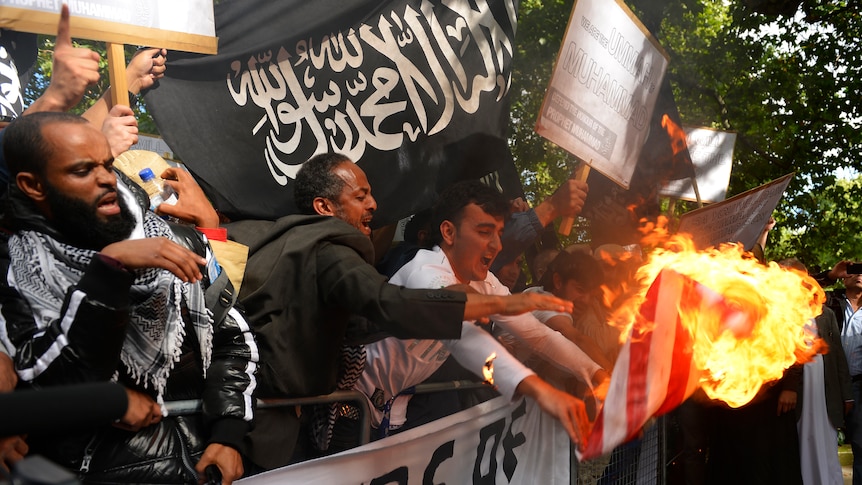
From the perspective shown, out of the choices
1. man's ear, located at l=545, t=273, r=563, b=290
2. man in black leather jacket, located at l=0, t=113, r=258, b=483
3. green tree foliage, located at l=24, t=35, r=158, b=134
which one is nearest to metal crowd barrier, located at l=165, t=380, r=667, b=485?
man in black leather jacket, located at l=0, t=113, r=258, b=483

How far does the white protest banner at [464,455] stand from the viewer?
294 centimetres

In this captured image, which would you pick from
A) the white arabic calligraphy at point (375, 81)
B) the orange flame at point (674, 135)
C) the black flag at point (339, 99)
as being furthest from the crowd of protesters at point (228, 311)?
the orange flame at point (674, 135)

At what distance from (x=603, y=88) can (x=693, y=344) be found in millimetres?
2489

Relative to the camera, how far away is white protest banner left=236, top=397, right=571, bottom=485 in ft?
9.64

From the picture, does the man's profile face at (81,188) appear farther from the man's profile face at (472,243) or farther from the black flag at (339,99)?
the man's profile face at (472,243)

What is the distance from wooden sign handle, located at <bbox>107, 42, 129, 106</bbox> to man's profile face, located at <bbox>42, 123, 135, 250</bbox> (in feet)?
2.92

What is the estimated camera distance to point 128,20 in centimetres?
330

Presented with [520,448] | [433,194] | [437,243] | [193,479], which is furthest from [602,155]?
[193,479]

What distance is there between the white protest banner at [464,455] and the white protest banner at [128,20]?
189cm

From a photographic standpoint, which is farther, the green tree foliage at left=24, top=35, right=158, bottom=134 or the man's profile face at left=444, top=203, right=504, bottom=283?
the green tree foliage at left=24, top=35, right=158, bottom=134

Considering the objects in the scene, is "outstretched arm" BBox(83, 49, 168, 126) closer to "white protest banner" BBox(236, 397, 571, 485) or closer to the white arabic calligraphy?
the white arabic calligraphy

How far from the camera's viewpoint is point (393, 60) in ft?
15.7

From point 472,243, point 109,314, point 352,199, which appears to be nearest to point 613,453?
point 472,243

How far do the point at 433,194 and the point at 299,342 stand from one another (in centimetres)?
183
